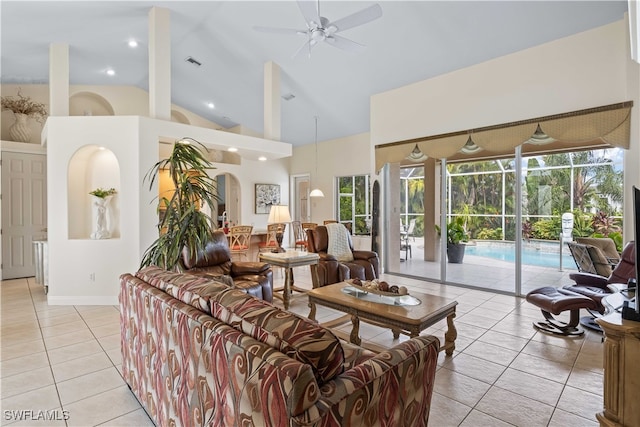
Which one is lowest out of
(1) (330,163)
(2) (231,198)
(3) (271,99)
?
(2) (231,198)

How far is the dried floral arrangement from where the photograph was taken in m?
5.73

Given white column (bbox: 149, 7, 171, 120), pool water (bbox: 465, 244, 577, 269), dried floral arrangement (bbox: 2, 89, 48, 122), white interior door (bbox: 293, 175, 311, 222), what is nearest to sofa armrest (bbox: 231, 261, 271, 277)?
white column (bbox: 149, 7, 171, 120)

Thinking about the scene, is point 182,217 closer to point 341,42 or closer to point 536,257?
point 341,42

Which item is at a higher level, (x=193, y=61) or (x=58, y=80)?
(x=193, y=61)

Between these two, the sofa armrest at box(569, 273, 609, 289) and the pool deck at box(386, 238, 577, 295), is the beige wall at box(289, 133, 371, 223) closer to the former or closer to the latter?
the pool deck at box(386, 238, 577, 295)

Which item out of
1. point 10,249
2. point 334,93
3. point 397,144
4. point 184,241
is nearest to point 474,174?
point 397,144

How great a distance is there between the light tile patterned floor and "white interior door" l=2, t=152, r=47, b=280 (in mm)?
2411

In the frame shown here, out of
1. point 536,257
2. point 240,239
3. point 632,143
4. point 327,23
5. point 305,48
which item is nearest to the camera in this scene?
point 327,23

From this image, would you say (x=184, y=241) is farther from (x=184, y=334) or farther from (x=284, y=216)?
(x=184, y=334)

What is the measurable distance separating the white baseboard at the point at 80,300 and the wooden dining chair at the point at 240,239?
7.18ft

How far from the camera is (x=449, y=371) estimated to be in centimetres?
252

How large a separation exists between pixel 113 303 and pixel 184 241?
5.82ft

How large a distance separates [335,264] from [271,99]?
3.50m

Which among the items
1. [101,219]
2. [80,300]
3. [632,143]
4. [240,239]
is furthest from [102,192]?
[632,143]
